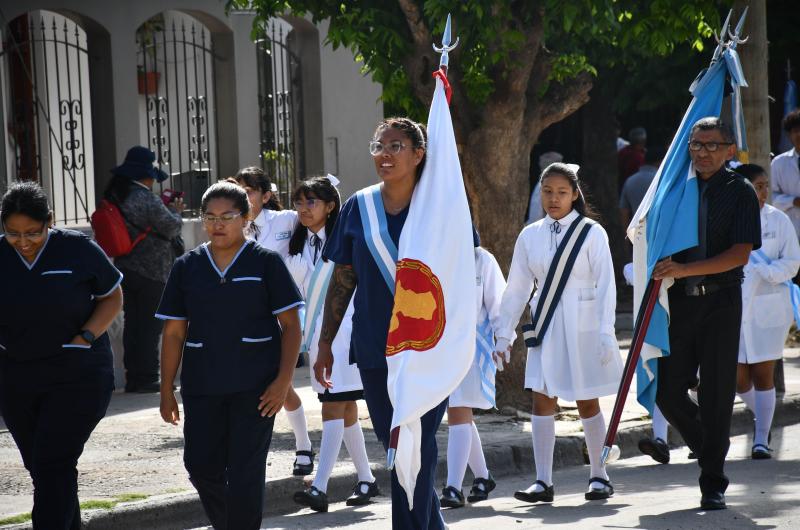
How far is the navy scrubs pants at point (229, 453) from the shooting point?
5.93 metres

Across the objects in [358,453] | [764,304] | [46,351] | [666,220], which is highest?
[666,220]

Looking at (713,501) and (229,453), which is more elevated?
(229,453)

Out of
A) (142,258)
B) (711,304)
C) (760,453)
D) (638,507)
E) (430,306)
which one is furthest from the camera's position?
(142,258)

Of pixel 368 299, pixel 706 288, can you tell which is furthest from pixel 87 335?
pixel 706 288

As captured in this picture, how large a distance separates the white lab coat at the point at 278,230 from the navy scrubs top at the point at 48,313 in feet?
8.57

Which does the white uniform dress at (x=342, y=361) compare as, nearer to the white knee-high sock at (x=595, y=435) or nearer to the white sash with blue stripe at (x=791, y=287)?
the white knee-high sock at (x=595, y=435)

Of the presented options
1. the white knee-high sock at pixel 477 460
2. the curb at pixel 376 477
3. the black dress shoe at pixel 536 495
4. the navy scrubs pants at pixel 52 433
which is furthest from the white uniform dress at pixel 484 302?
the navy scrubs pants at pixel 52 433

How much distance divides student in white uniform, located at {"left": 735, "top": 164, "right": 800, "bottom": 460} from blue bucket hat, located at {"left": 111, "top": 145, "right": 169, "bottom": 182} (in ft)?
16.4

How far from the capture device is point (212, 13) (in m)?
13.5

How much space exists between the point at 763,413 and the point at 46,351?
4977mm

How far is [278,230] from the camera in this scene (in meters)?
8.92

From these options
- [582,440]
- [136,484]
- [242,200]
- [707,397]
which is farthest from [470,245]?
[582,440]

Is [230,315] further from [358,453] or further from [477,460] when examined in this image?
[477,460]

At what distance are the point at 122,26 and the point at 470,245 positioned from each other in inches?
305
